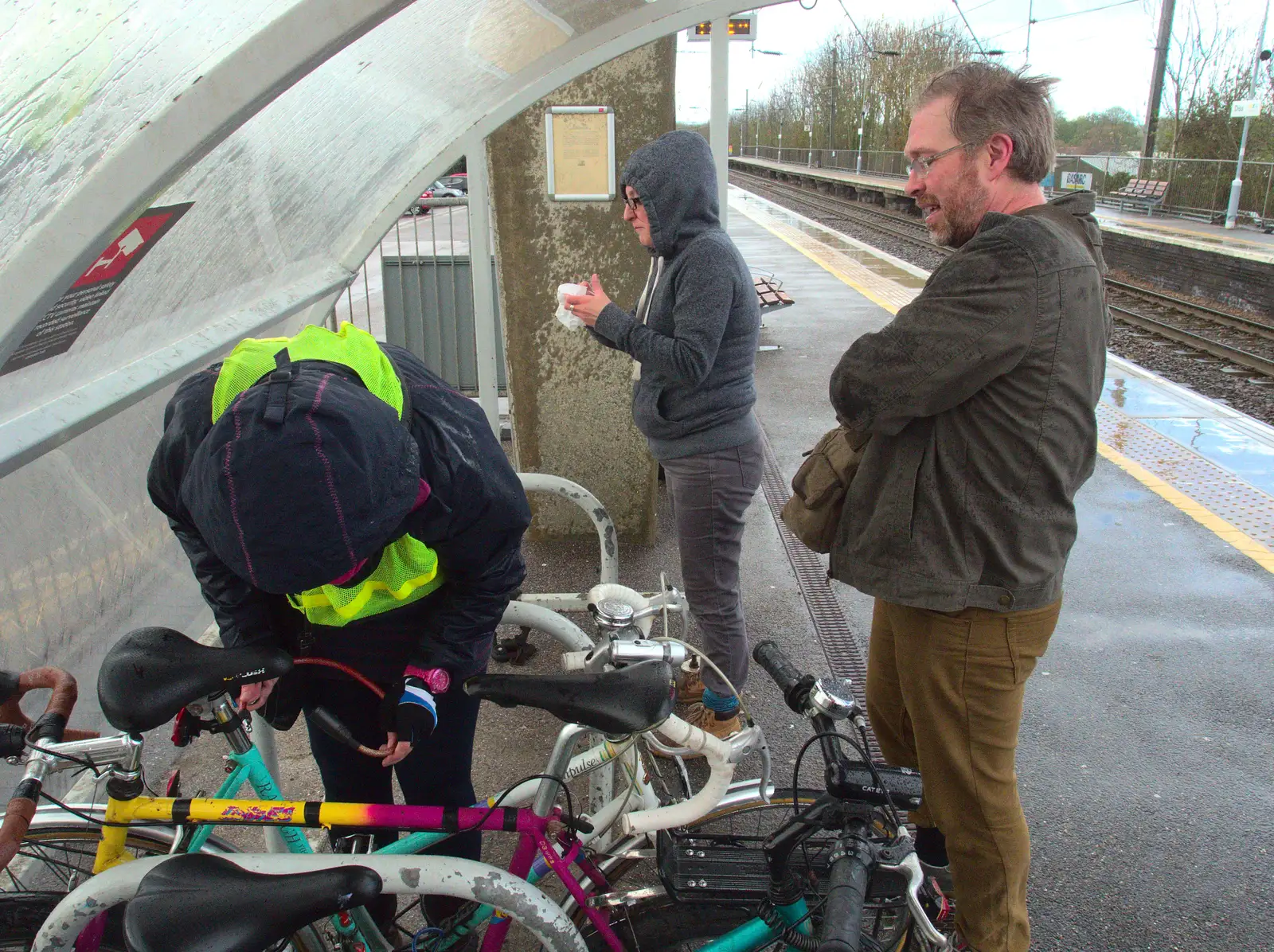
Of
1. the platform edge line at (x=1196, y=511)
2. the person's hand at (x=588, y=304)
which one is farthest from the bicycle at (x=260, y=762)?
the platform edge line at (x=1196, y=511)

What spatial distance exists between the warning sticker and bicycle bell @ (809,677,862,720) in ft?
4.86

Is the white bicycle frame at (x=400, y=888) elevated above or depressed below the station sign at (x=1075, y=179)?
below

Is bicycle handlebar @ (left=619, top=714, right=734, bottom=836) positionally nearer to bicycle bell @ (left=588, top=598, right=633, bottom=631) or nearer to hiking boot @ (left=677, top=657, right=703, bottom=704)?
bicycle bell @ (left=588, top=598, right=633, bottom=631)

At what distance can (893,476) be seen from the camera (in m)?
2.03

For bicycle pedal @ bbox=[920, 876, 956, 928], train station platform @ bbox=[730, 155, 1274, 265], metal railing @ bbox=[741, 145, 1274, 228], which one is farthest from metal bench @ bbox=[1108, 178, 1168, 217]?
bicycle pedal @ bbox=[920, 876, 956, 928]

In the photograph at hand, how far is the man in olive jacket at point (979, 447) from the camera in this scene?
184 centimetres

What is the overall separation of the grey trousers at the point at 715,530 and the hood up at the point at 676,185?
0.67 meters

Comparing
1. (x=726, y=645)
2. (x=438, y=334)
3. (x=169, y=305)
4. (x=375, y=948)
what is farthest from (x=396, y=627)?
(x=438, y=334)

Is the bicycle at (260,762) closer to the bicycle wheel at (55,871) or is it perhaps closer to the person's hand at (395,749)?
the bicycle wheel at (55,871)

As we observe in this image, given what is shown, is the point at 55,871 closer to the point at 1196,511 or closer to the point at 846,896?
the point at 846,896

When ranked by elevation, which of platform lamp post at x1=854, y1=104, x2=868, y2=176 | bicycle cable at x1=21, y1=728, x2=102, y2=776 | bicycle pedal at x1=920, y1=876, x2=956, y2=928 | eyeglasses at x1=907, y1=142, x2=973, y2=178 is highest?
platform lamp post at x1=854, y1=104, x2=868, y2=176

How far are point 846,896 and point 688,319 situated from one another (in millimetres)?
1748

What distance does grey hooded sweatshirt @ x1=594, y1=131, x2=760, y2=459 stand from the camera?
9.16 feet

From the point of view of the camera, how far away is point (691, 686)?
11.3 feet
